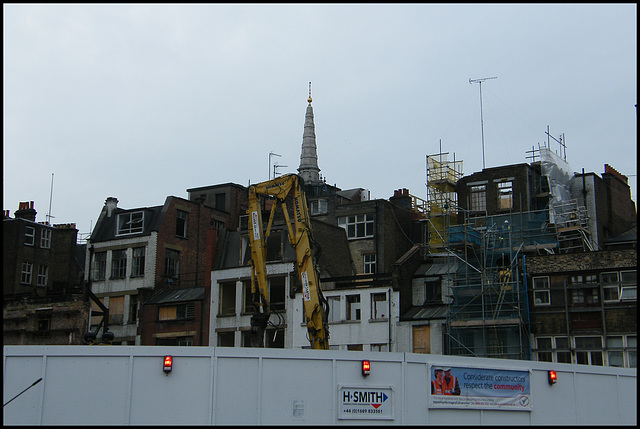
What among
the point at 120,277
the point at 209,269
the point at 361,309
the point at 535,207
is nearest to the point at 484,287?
the point at 361,309

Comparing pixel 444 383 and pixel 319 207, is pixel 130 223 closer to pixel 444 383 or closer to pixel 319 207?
pixel 319 207

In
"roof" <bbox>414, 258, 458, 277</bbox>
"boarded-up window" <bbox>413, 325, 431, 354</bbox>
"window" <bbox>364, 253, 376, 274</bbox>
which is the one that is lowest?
"boarded-up window" <bbox>413, 325, 431, 354</bbox>

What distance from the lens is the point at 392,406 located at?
24859 millimetres

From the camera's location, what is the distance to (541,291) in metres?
46.8

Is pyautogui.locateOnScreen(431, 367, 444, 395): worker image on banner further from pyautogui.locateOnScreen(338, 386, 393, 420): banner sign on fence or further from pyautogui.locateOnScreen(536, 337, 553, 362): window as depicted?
pyautogui.locateOnScreen(536, 337, 553, 362): window

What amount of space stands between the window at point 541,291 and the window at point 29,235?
45707 mm

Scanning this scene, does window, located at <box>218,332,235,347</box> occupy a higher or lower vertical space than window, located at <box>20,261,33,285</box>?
Result: lower

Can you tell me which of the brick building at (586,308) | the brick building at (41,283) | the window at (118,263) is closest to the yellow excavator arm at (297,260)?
the brick building at (586,308)

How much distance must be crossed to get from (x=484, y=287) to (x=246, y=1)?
37.4 metres

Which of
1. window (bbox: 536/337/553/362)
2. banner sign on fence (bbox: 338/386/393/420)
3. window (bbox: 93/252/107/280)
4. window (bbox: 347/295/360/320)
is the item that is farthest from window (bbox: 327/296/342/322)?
banner sign on fence (bbox: 338/386/393/420)

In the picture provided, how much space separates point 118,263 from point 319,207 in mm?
16912

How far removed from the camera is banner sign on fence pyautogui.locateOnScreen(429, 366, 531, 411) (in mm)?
25609

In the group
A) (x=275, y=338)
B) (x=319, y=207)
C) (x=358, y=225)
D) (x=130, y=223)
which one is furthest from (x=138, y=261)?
(x=358, y=225)

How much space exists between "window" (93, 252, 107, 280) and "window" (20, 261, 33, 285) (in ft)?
28.3
